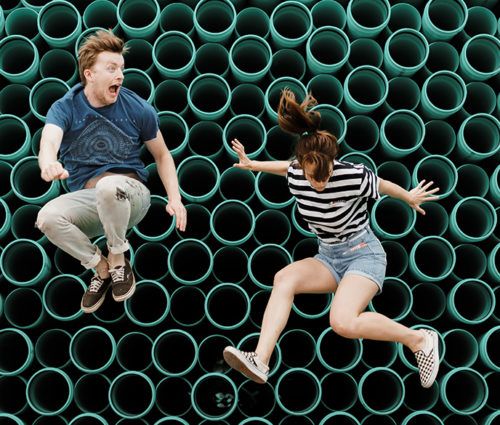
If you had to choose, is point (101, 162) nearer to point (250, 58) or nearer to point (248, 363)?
point (248, 363)

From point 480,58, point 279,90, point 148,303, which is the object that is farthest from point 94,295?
point 480,58

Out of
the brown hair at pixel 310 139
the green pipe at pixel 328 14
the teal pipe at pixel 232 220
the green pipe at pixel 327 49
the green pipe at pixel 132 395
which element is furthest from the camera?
the green pipe at pixel 328 14

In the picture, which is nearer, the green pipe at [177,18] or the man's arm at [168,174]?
the man's arm at [168,174]

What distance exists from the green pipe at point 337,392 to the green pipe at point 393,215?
65 cm

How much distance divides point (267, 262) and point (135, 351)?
692 mm

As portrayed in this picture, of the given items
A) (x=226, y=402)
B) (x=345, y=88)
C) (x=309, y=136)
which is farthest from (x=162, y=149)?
(x=226, y=402)

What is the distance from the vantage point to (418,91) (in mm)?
2168

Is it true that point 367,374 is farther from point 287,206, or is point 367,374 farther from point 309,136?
point 309,136

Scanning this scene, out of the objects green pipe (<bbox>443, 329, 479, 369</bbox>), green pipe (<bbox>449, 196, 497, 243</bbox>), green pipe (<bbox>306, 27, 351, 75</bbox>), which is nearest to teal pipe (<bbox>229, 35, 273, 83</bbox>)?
green pipe (<bbox>306, 27, 351, 75</bbox>)

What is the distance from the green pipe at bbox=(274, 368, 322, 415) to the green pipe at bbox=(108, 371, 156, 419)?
20.8 inches

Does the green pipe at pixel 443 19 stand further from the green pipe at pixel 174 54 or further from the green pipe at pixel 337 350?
the green pipe at pixel 337 350

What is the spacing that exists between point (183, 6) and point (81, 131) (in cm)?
98

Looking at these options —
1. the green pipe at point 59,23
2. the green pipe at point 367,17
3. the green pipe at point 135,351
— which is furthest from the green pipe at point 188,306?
the green pipe at point 367,17

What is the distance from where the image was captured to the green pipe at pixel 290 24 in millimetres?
2145
